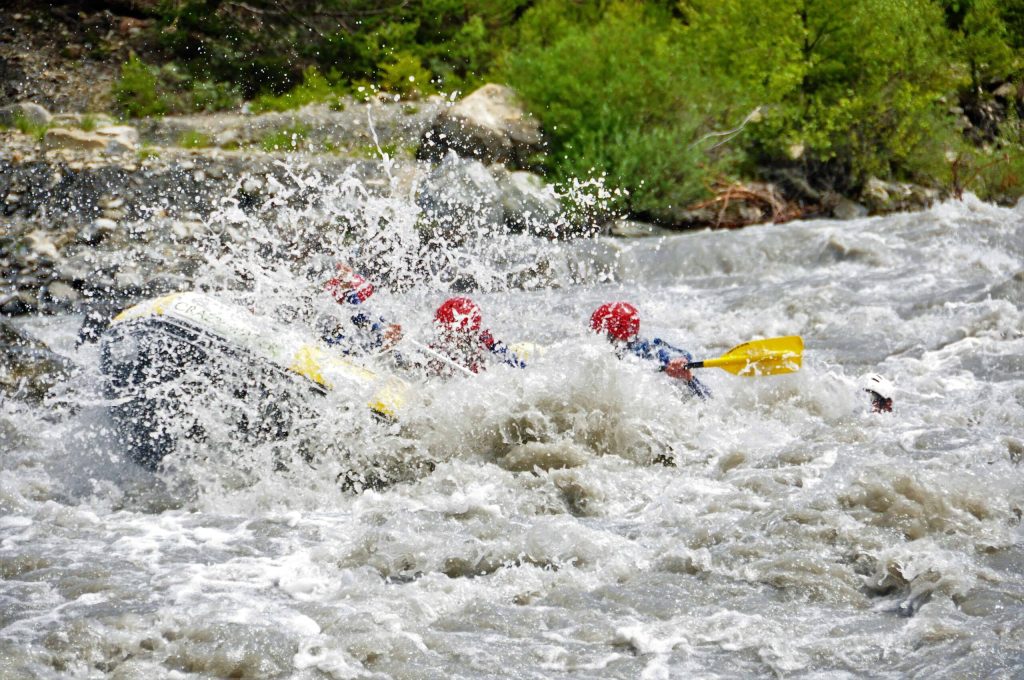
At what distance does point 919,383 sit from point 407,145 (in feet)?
24.4

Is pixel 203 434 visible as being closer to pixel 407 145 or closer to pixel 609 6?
pixel 407 145

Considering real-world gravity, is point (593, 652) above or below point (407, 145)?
above

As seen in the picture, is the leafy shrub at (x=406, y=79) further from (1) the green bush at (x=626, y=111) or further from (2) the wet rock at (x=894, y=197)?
(2) the wet rock at (x=894, y=197)

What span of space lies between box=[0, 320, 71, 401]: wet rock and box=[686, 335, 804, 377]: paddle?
3.87 metres

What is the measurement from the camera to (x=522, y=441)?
5.50 meters

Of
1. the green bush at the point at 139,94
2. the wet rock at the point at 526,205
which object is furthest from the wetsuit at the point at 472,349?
the green bush at the point at 139,94

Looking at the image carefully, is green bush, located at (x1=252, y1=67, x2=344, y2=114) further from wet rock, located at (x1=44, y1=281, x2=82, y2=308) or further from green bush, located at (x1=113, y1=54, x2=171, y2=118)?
wet rock, located at (x1=44, y1=281, x2=82, y2=308)

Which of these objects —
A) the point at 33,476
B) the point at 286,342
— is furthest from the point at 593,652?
the point at 33,476

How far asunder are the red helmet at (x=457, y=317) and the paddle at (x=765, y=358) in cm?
127

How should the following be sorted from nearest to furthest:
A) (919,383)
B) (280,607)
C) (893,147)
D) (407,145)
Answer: (280,607) → (919,383) → (407,145) → (893,147)

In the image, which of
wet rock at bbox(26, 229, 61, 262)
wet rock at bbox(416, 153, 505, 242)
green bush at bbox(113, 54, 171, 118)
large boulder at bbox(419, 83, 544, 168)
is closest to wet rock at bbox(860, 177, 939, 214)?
large boulder at bbox(419, 83, 544, 168)

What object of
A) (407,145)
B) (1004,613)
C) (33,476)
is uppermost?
(1004,613)

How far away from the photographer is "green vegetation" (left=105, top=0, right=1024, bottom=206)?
41.6 feet

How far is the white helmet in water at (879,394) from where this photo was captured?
5.90m
